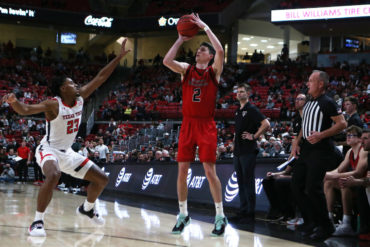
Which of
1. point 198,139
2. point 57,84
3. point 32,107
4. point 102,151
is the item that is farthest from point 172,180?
point 102,151

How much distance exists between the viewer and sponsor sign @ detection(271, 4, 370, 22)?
24.8m

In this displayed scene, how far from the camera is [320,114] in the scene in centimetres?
528

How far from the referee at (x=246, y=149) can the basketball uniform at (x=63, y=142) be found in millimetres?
2294

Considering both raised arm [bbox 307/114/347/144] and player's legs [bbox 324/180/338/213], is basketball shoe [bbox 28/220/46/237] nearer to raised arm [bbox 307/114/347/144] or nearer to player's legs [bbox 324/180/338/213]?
raised arm [bbox 307/114/347/144]

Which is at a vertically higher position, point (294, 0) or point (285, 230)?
point (294, 0)

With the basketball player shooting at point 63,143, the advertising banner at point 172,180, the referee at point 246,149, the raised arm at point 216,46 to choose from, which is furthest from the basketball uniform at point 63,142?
the advertising banner at point 172,180

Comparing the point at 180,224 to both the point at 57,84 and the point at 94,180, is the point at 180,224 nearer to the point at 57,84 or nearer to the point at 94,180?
the point at 94,180

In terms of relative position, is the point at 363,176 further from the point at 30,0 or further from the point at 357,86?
the point at 30,0

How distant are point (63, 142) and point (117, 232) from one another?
3.85ft

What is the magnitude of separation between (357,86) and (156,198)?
14324 millimetres

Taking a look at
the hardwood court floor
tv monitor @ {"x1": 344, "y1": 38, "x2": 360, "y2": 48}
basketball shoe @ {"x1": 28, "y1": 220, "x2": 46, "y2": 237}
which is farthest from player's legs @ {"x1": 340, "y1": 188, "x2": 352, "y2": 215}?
tv monitor @ {"x1": 344, "y1": 38, "x2": 360, "y2": 48}

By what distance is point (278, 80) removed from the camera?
26.2 meters

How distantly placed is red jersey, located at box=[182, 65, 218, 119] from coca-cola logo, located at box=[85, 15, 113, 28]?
2828 cm

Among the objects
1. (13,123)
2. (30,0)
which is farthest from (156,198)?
(30,0)
